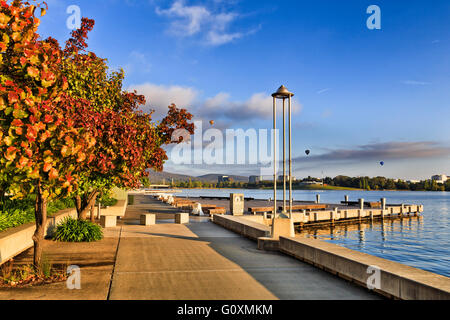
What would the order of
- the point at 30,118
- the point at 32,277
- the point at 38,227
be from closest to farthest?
1. the point at 30,118
2. the point at 32,277
3. the point at 38,227

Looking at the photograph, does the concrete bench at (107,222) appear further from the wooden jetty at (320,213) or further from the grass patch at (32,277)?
the grass patch at (32,277)

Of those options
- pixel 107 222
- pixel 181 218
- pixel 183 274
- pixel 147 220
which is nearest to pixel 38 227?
pixel 183 274

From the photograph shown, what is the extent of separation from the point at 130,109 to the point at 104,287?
10.8 metres

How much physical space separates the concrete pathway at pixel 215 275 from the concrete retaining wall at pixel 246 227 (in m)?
1.00

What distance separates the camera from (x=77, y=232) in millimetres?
14414

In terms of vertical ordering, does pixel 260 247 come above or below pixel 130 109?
below

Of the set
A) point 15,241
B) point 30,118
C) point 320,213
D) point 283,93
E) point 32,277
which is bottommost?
point 320,213

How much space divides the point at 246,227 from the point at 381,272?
9.49 m

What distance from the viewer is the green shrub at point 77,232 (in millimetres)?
14195

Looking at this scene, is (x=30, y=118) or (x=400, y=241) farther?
(x=400, y=241)

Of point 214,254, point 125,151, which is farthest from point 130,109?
point 214,254

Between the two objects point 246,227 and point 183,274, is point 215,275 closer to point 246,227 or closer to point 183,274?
point 183,274

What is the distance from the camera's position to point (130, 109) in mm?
17078
